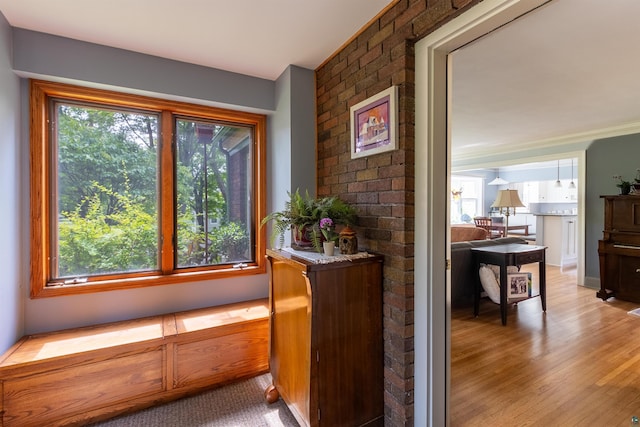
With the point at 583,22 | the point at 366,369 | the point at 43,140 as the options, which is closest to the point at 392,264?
the point at 366,369

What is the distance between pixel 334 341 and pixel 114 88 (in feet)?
7.36

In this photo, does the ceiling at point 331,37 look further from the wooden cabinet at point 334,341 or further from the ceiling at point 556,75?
the wooden cabinet at point 334,341

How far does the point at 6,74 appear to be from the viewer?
1797 mm

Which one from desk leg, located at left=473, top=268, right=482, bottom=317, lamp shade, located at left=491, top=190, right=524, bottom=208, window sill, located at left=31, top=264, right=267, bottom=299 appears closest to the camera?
window sill, located at left=31, top=264, right=267, bottom=299

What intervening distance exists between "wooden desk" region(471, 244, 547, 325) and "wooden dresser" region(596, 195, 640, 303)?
4.16ft

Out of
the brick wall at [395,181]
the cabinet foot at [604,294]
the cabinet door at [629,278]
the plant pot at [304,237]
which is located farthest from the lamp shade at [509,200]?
the plant pot at [304,237]

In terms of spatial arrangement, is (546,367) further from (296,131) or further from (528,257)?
(296,131)

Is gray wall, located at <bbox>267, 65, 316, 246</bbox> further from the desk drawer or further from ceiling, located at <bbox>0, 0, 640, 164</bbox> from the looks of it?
the desk drawer

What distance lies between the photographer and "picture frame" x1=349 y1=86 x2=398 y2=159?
63.0 inches

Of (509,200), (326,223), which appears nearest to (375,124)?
(326,223)

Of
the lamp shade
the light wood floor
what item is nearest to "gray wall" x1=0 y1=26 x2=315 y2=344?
the light wood floor

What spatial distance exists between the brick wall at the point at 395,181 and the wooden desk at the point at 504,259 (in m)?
2.02

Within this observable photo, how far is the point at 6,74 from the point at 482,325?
4.25m

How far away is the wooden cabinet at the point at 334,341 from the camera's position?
151cm
